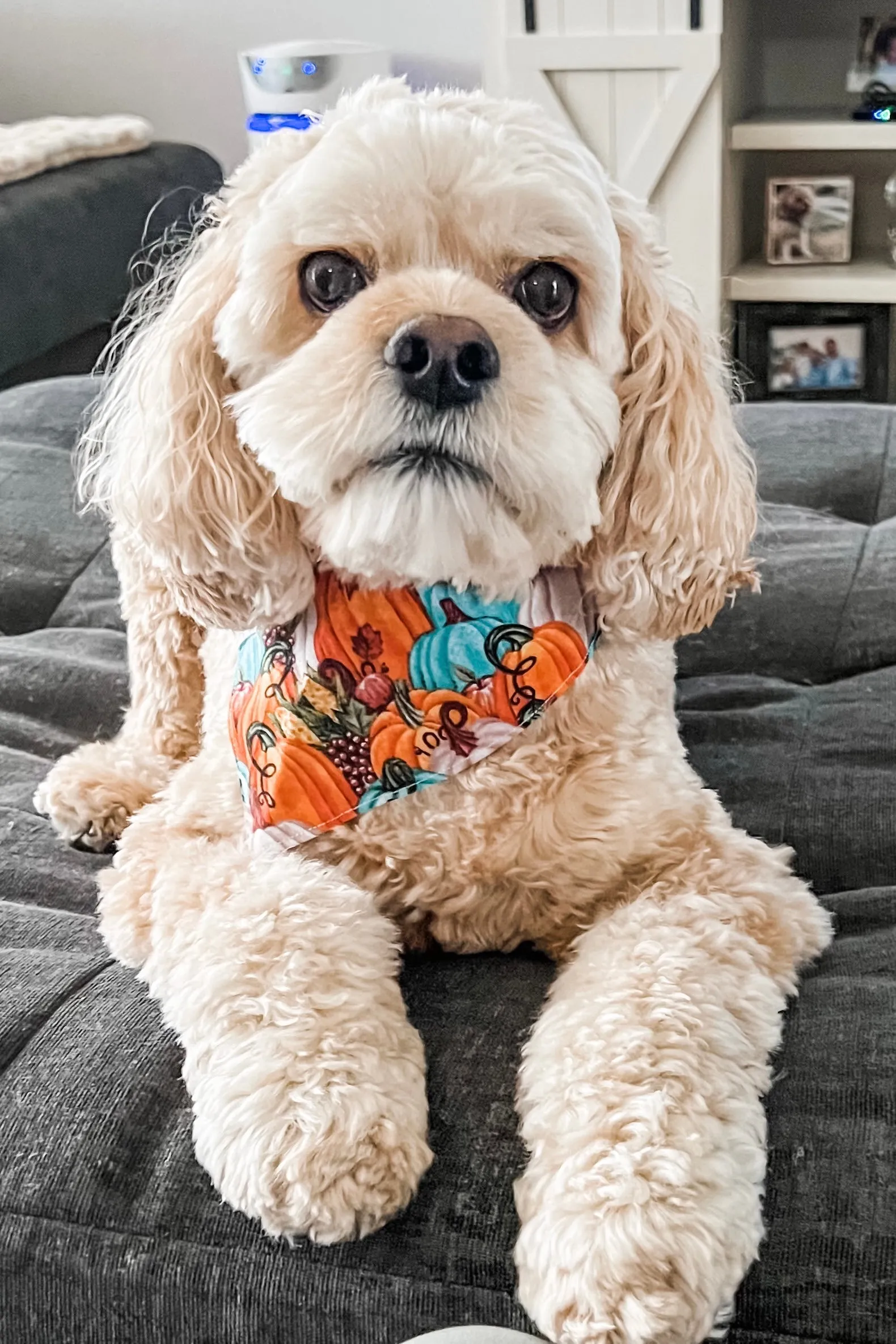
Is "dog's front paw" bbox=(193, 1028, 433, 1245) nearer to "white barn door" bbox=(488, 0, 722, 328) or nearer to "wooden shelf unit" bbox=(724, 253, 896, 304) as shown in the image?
"white barn door" bbox=(488, 0, 722, 328)

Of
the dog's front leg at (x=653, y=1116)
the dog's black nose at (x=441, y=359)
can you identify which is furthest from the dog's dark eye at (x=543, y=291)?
the dog's front leg at (x=653, y=1116)

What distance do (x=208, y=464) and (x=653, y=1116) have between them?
58 centimetres

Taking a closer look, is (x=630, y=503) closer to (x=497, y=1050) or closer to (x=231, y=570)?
(x=231, y=570)

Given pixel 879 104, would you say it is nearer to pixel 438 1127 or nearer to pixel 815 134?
pixel 815 134

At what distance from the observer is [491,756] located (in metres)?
1.10

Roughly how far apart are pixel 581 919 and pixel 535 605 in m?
0.26

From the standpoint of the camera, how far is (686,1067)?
0.88m

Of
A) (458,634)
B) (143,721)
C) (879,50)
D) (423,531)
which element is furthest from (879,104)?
(423,531)

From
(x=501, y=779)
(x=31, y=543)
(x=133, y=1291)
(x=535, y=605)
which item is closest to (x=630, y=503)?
(x=535, y=605)

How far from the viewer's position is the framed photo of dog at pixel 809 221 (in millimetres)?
3498

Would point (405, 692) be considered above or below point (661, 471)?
below

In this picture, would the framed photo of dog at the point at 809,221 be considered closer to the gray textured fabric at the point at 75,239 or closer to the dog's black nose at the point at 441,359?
the gray textured fabric at the point at 75,239

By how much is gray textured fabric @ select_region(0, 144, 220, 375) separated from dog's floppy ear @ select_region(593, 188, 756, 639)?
1826mm

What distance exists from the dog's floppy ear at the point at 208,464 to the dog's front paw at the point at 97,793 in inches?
14.3
